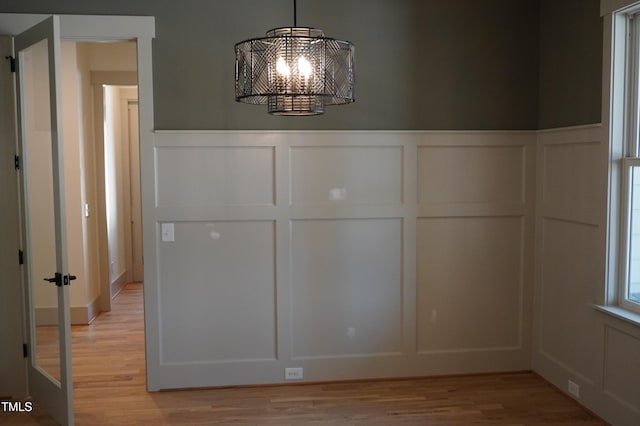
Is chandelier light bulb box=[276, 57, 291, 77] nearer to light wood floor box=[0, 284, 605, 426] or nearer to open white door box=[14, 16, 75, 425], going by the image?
open white door box=[14, 16, 75, 425]

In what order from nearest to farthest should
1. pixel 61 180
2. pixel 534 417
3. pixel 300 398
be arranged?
pixel 61 180 → pixel 534 417 → pixel 300 398

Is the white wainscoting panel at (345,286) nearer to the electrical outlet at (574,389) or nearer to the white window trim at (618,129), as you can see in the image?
the electrical outlet at (574,389)

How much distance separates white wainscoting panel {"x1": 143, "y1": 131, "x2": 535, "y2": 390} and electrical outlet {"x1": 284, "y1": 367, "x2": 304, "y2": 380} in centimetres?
3

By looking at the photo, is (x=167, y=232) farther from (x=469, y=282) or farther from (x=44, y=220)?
(x=469, y=282)

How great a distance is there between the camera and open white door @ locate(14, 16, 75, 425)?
3.34 meters

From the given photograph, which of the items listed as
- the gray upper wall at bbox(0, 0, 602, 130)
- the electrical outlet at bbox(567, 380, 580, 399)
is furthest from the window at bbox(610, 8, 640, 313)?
the electrical outlet at bbox(567, 380, 580, 399)

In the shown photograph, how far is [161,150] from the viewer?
155 inches

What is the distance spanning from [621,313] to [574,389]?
718 millimetres

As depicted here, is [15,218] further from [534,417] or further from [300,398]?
[534,417]

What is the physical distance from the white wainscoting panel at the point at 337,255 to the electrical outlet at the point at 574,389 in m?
0.50

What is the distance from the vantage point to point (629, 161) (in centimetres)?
338

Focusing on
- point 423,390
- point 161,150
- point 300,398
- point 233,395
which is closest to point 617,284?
point 423,390

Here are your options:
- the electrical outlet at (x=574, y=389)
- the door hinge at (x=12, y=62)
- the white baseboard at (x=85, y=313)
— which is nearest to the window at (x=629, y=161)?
the electrical outlet at (x=574, y=389)

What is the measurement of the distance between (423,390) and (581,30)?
7.97 ft
